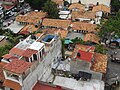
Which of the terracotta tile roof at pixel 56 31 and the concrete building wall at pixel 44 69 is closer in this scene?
the concrete building wall at pixel 44 69

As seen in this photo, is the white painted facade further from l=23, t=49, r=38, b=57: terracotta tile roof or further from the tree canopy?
the tree canopy

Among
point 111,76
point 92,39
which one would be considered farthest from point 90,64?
point 92,39

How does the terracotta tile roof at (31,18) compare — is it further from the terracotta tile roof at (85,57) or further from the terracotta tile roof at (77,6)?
the terracotta tile roof at (85,57)

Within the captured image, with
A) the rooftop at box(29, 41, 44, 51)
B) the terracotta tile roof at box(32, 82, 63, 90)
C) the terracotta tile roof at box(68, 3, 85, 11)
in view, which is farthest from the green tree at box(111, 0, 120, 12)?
the terracotta tile roof at box(32, 82, 63, 90)

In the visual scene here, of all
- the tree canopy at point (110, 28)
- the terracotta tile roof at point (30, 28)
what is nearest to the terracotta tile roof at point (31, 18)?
the terracotta tile roof at point (30, 28)

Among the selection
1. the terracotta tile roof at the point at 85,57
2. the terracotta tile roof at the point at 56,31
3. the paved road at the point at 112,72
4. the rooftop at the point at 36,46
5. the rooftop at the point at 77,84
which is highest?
the rooftop at the point at 36,46

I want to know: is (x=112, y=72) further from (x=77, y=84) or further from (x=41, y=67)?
(x=41, y=67)
